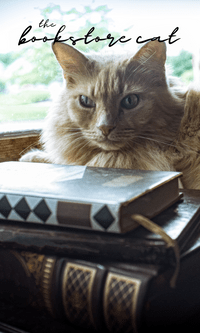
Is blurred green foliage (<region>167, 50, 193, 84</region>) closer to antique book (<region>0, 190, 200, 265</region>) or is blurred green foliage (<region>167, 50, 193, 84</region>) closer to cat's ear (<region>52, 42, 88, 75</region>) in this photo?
cat's ear (<region>52, 42, 88, 75</region>)

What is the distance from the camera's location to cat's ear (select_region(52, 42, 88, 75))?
0.99m

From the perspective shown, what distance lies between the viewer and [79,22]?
67.5 inches

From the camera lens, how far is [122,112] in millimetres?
940

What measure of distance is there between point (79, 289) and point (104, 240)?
0.28 feet

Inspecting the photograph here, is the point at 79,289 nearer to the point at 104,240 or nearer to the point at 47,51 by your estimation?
the point at 104,240

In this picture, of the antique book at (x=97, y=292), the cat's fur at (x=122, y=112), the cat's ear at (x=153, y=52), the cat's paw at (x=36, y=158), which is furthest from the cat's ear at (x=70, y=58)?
the antique book at (x=97, y=292)

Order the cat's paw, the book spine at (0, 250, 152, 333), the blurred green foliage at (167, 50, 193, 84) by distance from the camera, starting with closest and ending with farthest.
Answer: the book spine at (0, 250, 152, 333) → the cat's paw → the blurred green foliage at (167, 50, 193, 84)

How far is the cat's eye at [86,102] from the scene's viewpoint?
99 centimetres

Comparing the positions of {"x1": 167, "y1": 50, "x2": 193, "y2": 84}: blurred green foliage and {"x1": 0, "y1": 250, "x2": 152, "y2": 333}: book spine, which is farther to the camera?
{"x1": 167, "y1": 50, "x2": 193, "y2": 84}: blurred green foliage

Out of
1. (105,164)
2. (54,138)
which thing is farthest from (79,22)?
(105,164)

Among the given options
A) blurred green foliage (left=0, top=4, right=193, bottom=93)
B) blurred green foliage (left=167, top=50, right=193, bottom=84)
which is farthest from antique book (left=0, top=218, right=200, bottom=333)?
blurred green foliage (left=167, top=50, right=193, bottom=84)

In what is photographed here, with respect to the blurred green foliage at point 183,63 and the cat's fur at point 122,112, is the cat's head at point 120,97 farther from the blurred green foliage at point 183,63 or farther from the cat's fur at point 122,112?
the blurred green foliage at point 183,63

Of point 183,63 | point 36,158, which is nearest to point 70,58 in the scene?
point 36,158

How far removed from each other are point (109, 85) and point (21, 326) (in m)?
0.67
